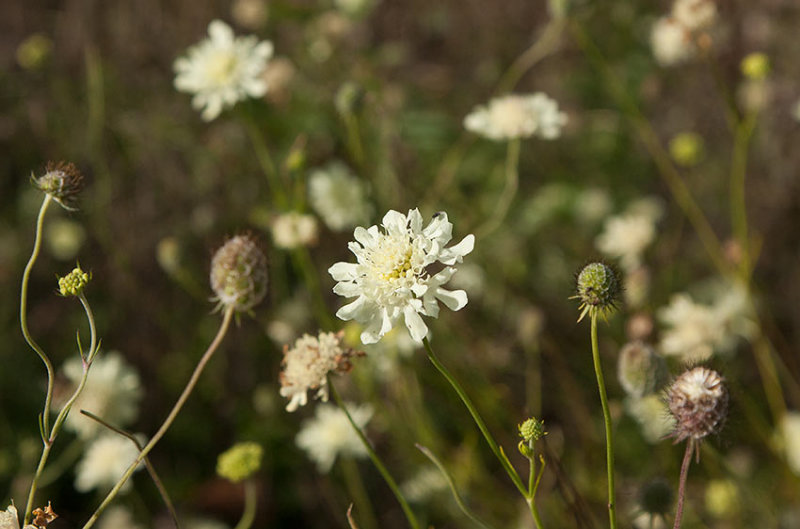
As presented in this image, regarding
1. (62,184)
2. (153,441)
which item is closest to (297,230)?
(62,184)

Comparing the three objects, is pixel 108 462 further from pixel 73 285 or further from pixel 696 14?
pixel 696 14

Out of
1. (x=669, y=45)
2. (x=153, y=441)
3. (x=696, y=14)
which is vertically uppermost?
(x=669, y=45)

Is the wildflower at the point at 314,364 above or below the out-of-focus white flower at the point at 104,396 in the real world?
below

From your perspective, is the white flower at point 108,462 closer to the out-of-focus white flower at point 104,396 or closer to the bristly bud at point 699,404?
the out-of-focus white flower at point 104,396

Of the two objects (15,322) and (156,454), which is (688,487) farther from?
(15,322)

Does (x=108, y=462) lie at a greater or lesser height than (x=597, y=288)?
A: lesser

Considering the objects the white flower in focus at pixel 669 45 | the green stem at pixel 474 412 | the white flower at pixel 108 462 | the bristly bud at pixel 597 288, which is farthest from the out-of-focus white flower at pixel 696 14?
the white flower at pixel 108 462

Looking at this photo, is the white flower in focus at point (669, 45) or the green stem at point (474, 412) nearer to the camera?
the green stem at point (474, 412)
